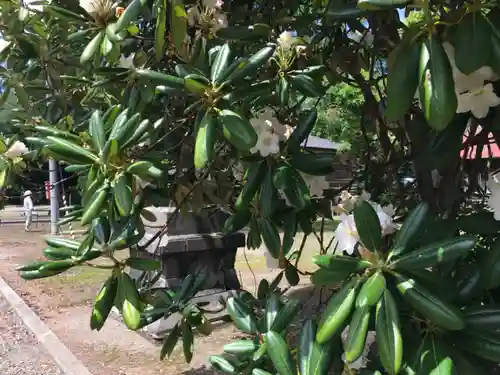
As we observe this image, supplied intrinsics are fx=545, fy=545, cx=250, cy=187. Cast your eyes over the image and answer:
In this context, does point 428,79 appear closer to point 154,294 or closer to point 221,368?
point 221,368

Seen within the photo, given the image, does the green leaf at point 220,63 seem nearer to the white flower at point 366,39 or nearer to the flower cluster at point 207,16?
the flower cluster at point 207,16

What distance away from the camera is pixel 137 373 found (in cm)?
A: 456

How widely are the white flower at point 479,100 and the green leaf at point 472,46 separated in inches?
6.3

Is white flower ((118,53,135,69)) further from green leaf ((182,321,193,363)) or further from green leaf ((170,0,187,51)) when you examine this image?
green leaf ((182,321,193,363))

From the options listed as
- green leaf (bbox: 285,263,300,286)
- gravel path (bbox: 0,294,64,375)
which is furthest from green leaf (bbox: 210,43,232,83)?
gravel path (bbox: 0,294,64,375)

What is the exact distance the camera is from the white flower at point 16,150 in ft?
7.47

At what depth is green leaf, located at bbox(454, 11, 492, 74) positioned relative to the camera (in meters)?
1.10

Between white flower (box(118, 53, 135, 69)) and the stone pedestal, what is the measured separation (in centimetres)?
311

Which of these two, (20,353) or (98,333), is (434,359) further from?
(20,353)

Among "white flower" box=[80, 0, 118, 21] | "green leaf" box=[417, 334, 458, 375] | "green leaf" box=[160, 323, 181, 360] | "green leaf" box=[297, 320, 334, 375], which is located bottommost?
"green leaf" box=[160, 323, 181, 360]

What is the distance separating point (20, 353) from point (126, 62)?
4.60m

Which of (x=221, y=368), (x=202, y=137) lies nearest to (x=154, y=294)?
(x=221, y=368)

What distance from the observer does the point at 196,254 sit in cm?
554

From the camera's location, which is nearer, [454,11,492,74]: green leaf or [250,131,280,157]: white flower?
[454,11,492,74]: green leaf
